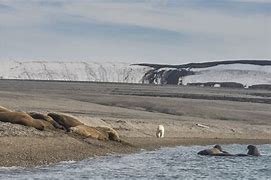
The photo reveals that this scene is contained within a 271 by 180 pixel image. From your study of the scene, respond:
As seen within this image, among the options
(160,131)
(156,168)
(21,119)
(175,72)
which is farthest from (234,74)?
(156,168)

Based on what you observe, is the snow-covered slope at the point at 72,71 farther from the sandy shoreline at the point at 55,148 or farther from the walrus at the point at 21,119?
the walrus at the point at 21,119

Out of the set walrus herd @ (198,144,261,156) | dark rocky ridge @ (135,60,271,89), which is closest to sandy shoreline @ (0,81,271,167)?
walrus herd @ (198,144,261,156)

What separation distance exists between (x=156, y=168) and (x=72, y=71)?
144m

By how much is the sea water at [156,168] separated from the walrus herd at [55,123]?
5.37 ft

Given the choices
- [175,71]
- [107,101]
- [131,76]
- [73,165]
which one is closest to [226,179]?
[73,165]

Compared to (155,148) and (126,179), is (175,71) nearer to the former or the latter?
(155,148)

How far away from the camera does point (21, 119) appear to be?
974 inches

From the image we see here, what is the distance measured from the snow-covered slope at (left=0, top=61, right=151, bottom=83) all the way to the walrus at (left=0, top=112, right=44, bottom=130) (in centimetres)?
12555

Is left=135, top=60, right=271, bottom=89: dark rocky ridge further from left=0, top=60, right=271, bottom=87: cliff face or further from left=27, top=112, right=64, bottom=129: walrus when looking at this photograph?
left=27, top=112, right=64, bottom=129: walrus

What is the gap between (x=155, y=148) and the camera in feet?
89.6

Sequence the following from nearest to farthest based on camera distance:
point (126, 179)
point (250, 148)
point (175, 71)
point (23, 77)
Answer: point (126, 179)
point (250, 148)
point (175, 71)
point (23, 77)

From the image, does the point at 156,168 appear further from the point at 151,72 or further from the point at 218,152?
the point at 151,72

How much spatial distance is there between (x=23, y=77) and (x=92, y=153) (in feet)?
439

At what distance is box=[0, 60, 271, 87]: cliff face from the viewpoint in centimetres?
12250
